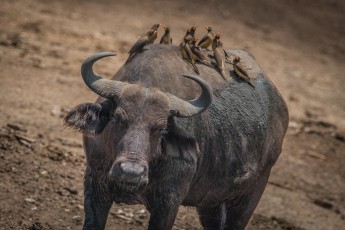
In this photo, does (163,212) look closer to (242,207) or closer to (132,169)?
(132,169)

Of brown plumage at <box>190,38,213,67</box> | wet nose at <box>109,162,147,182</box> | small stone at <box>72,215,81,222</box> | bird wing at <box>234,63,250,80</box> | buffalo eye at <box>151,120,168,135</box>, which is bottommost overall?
small stone at <box>72,215,81,222</box>

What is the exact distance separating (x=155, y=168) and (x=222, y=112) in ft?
3.66

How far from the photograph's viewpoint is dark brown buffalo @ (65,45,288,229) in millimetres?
5938

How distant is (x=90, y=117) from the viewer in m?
6.07

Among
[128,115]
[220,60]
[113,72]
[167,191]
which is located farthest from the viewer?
[113,72]

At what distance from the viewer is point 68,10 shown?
1520cm

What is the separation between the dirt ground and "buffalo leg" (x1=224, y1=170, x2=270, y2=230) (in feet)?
3.37

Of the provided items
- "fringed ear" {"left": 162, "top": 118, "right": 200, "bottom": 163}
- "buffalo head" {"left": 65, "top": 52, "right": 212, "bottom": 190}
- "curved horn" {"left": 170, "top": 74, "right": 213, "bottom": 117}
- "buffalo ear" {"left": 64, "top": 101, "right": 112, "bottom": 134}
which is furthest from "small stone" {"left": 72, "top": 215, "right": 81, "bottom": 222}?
"curved horn" {"left": 170, "top": 74, "right": 213, "bottom": 117}

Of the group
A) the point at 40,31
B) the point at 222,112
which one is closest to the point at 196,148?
the point at 222,112

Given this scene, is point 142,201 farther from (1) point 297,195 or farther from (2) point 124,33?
(2) point 124,33

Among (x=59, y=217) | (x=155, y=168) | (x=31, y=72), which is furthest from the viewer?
(x=31, y=72)

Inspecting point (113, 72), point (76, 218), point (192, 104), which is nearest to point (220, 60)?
point (192, 104)

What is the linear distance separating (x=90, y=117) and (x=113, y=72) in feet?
21.7

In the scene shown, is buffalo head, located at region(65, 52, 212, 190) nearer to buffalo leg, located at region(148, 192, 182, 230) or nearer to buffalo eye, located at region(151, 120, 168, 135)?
buffalo eye, located at region(151, 120, 168, 135)
